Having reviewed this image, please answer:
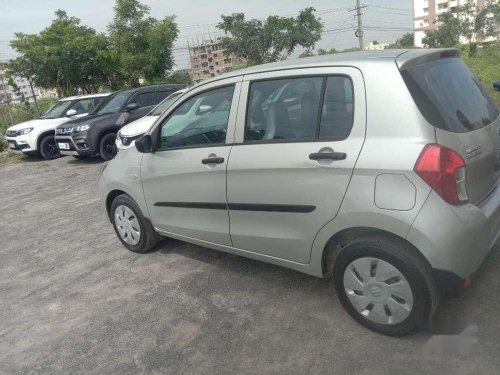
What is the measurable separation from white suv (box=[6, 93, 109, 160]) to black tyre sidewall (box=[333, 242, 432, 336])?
34.2ft

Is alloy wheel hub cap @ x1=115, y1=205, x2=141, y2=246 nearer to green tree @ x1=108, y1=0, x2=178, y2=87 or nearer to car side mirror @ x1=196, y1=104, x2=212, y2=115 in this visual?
car side mirror @ x1=196, y1=104, x2=212, y2=115

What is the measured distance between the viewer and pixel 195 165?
3359 millimetres

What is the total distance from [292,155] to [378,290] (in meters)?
0.97

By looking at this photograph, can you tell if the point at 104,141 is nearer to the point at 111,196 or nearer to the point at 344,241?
the point at 111,196

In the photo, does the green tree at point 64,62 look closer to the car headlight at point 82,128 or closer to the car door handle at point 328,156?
the car headlight at point 82,128

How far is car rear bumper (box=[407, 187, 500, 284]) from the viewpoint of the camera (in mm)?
2275

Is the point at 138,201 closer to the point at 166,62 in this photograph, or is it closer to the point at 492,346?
the point at 492,346

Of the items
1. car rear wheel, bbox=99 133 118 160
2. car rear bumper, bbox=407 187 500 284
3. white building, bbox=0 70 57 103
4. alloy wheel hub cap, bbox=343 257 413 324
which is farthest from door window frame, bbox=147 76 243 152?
white building, bbox=0 70 57 103

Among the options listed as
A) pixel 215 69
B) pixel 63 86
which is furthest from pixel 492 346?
pixel 215 69

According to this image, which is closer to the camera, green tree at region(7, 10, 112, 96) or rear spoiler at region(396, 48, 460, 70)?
rear spoiler at region(396, 48, 460, 70)

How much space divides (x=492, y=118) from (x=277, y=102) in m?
1.41

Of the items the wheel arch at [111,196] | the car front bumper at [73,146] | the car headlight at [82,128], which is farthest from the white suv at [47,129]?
the wheel arch at [111,196]

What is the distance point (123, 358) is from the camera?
2.81m

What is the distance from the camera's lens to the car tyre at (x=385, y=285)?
2.40 metres
